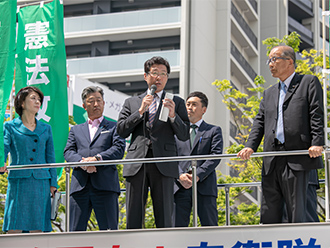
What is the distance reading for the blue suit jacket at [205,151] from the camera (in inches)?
263

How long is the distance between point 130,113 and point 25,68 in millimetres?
3943

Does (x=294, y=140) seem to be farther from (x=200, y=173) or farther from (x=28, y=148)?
(x=28, y=148)

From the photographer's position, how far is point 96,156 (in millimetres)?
6449

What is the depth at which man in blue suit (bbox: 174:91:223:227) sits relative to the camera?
668 centimetres

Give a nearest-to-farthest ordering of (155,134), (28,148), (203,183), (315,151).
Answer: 1. (315,151)
2. (155,134)
3. (28,148)
4. (203,183)

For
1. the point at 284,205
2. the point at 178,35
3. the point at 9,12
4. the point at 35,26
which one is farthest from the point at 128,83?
the point at 284,205

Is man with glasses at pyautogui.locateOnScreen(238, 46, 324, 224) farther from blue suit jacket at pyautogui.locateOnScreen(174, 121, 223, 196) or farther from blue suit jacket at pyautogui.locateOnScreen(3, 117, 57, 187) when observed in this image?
blue suit jacket at pyautogui.locateOnScreen(3, 117, 57, 187)

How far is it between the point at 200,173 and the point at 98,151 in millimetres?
1078

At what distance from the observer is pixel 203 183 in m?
6.69

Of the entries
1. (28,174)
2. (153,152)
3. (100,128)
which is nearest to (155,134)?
(153,152)

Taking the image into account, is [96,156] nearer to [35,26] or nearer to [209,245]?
[209,245]

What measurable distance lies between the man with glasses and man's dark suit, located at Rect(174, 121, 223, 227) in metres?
0.88

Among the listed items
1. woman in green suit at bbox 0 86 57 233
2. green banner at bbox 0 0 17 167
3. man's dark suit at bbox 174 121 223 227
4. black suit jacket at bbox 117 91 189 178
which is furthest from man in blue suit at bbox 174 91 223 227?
green banner at bbox 0 0 17 167

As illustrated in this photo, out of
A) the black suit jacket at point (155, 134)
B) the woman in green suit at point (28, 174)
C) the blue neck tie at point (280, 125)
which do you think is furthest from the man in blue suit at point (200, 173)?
the woman in green suit at point (28, 174)
